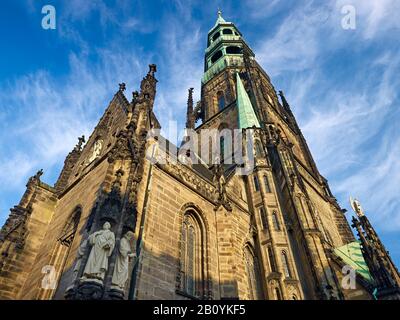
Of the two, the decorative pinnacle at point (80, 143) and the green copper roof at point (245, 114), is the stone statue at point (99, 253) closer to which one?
the decorative pinnacle at point (80, 143)

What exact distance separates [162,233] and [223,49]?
3191 centimetres

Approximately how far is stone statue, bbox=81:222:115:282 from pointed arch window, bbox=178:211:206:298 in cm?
302

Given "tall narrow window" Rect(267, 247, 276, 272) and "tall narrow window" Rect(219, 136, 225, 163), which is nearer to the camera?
"tall narrow window" Rect(267, 247, 276, 272)

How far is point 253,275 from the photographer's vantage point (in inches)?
473

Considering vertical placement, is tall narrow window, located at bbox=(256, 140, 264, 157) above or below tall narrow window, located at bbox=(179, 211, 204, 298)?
above

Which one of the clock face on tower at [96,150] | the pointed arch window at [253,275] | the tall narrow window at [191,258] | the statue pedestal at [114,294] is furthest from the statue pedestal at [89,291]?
the clock face on tower at [96,150]

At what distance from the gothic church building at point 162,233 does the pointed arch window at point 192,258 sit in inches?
1.4

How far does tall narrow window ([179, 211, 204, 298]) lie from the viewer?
941 cm

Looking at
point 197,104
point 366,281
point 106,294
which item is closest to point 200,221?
point 106,294

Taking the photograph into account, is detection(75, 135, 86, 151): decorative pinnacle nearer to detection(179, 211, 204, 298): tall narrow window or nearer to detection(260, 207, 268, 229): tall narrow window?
detection(179, 211, 204, 298): tall narrow window

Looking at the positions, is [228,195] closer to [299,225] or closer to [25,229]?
[299,225]

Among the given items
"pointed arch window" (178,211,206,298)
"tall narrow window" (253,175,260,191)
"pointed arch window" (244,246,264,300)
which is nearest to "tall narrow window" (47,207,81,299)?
"pointed arch window" (178,211,206,298)

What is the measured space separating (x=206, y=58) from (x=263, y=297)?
33.0 metres

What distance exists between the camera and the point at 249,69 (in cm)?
2872
